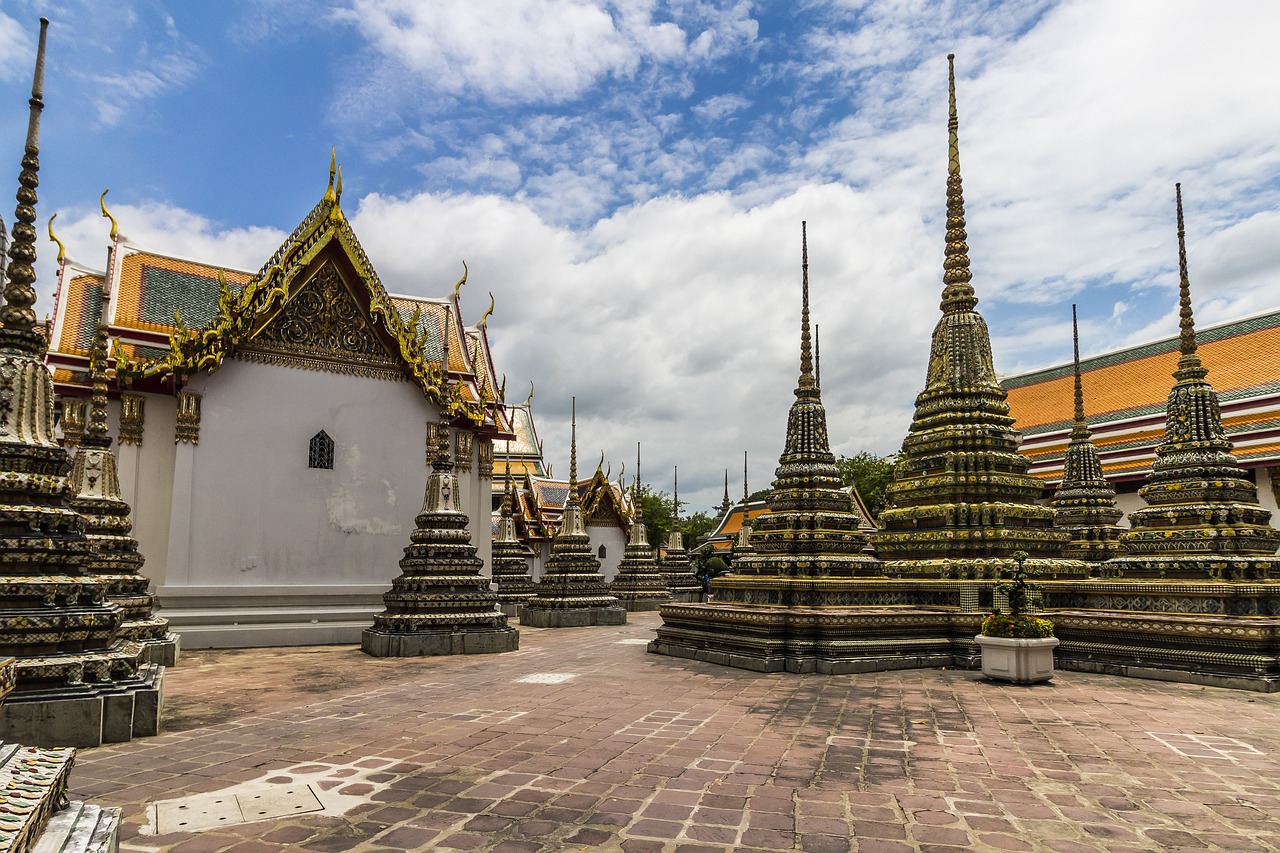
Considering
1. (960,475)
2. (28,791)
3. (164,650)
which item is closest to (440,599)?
(164,650)

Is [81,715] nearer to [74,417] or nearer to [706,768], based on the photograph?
[706,768]

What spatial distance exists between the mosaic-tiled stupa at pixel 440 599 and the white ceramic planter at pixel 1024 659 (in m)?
7.69

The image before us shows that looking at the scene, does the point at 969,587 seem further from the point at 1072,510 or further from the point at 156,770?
the point at 156,770

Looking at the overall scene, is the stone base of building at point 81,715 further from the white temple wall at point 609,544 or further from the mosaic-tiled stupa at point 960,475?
the white temple wall at point 609,544

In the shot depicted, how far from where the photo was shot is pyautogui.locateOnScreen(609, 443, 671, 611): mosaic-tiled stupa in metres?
27.3

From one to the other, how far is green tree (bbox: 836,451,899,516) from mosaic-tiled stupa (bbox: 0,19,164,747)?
132ft

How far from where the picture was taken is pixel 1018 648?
30.3 ft

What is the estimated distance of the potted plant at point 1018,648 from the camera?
9.26 meters

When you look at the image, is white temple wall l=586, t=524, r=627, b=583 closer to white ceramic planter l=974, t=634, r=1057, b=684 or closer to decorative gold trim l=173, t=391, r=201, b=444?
decorative gold trim l=173, t=391, r=201, b=444

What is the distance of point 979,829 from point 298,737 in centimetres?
507

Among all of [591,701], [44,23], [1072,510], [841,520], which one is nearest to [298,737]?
[591,701]

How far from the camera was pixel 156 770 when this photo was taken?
18.5 feet

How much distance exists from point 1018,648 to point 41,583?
9.26m

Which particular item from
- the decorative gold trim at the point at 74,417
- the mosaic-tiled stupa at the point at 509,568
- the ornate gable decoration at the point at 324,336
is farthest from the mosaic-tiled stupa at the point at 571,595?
the decorative gold trim at the point at 74,417
